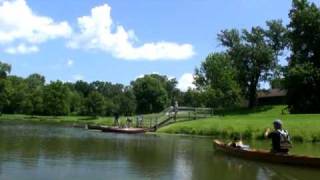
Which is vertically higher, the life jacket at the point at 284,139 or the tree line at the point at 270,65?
the tree line at the point at 270,65

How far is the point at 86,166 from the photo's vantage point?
1081 inches

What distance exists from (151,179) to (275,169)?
8.29 metres

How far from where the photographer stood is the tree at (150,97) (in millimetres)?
172000

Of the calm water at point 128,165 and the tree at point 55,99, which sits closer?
the calm water at point 128,165

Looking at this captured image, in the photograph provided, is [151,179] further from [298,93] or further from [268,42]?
[268,42]

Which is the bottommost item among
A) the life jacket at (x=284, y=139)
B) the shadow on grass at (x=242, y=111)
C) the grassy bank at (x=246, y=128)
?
the life jacket at (x=284, y=139)

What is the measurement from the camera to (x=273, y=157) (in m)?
31.4

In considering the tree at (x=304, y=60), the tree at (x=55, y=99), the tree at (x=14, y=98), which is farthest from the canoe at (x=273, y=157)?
the tree at (x=14, y=98)

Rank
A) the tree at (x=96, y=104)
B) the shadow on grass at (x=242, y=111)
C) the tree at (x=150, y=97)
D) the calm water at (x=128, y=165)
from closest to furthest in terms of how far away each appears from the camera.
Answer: the calm water at (x=128, y=165), the shadow on grass at (x=242, y=111), the tree at (x=96, y=104), the tree at (x=150, y=97)

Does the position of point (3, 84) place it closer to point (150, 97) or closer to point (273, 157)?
point (150, 97)

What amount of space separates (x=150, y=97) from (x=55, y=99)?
35.3 m

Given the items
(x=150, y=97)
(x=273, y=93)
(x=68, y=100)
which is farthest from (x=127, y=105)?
(x=273, y=93)

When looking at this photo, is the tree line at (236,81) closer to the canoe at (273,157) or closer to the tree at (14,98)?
the tree at (14,98)

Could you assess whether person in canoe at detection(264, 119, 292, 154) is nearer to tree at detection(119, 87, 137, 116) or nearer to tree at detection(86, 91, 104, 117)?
tree at detection(86, 91, 104, 117)
